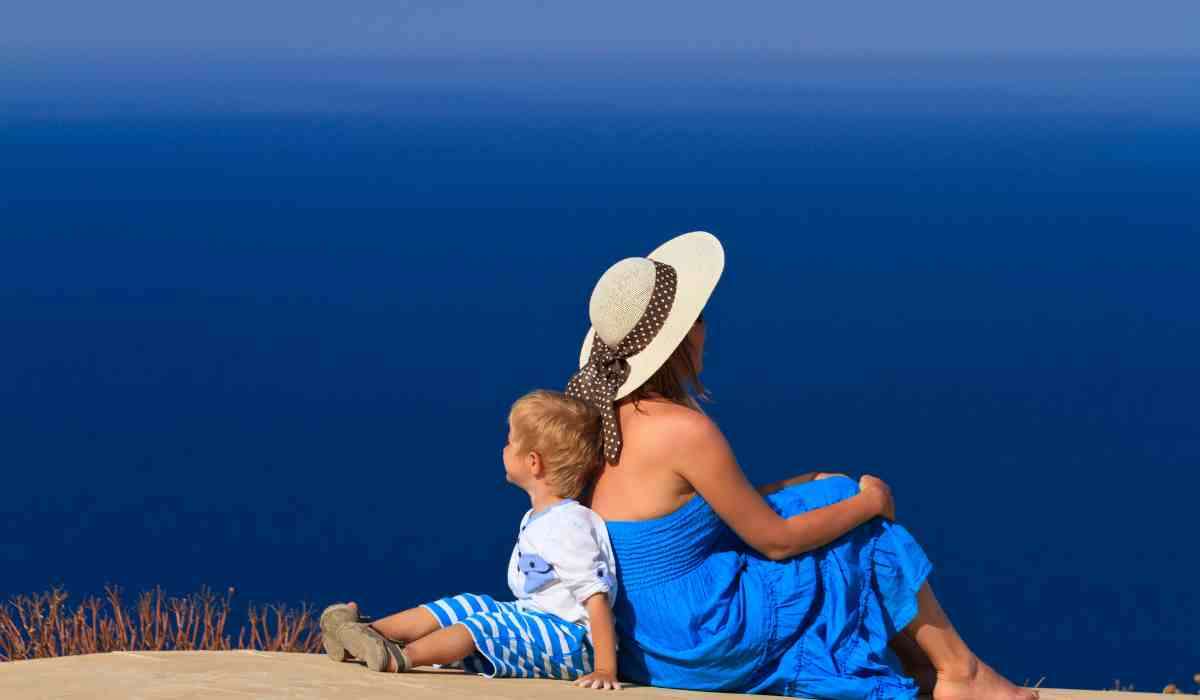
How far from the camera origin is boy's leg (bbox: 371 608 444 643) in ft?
15.6

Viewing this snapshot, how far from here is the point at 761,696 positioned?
4.84 metres

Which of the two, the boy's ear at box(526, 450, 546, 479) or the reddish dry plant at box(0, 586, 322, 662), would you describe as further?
the reddish dry plant at box(0, 586, 322, 662)

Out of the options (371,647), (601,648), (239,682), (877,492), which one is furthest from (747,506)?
(239,682)

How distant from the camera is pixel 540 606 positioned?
4762 millimetres

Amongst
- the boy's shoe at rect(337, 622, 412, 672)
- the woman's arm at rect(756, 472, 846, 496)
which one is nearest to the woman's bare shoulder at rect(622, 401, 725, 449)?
the woman's arm at rect(756, 472, 846, 496)

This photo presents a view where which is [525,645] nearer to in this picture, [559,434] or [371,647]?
[371,647]

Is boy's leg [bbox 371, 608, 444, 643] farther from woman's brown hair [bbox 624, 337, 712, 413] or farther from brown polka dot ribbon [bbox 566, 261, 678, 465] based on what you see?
woman's brown hair [bbox 624, 337, 712, 413]

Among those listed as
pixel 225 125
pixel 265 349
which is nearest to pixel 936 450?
pixel 265 349

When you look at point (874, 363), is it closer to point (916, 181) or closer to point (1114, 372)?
point (1114, 372)

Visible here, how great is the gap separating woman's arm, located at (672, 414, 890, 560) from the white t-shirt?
0.27m

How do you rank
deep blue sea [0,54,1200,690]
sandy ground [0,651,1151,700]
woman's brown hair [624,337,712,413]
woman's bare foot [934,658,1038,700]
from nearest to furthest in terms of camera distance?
sandy ground [0,651,1151,700]
woman's brown hair [624,337,712,413]
woman's bare foot [934,658,1038,700]
deep blue sea [0,54,1200,690]

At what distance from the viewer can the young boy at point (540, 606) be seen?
4656 millimetres

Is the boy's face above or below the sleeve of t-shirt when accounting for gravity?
above

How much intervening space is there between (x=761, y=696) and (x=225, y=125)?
95.7 m
